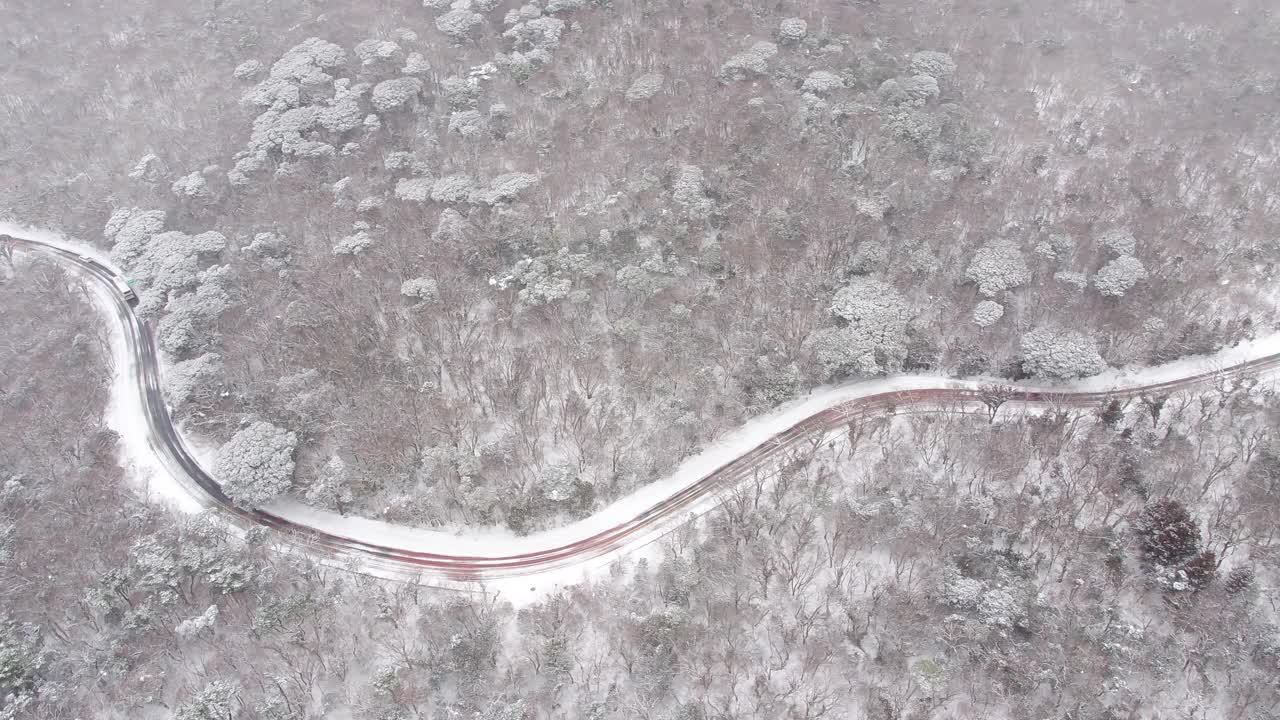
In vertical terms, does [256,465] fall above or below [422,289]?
below

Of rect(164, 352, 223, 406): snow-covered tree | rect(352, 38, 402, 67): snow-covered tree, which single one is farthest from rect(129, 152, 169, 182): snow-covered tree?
rect(164, 352, 223, 406): snow-covered tree

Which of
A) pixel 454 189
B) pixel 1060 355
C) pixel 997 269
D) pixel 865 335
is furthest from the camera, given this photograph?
pixel 454 189

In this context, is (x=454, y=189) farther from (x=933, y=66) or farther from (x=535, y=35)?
(x=933, y=66)

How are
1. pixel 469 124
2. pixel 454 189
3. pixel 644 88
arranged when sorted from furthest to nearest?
pixel 644 88 < pixel 469 124 < pixel 454 189

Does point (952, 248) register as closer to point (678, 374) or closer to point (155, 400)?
point (678, 374)

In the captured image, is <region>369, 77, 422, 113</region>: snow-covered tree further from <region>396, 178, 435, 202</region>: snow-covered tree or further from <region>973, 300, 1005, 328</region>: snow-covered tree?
<region>973, 300, 1005, 328</region>: snow-covered tree

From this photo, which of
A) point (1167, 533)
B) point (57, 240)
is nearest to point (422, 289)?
point (57, 240)

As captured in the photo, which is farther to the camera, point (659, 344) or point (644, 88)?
point (644, 88)
